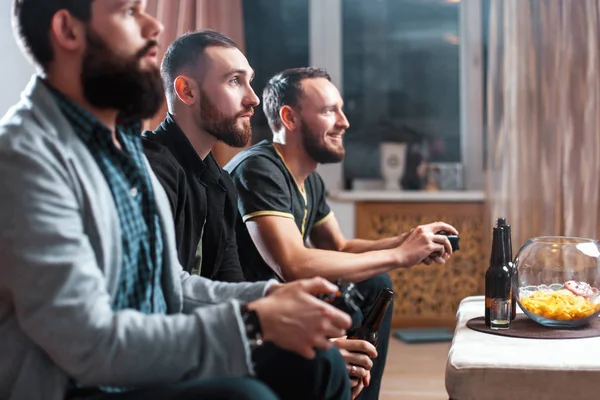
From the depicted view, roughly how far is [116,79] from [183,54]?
34.5 inches

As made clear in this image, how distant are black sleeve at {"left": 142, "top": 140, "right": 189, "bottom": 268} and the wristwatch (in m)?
0.64

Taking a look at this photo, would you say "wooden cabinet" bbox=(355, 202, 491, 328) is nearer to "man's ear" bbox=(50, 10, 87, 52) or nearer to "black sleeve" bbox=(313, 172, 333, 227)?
"black sleeve" bbox=(313, 172, 333, 227)

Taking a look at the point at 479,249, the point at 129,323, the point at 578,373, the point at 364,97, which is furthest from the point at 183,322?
the point at 364,97

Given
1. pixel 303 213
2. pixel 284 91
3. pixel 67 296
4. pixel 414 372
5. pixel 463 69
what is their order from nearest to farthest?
pixel 67 296 → pixel 303 213 → pixel 284 91 → pixel 414 372 → pixel 463 69

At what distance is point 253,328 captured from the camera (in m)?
1.01

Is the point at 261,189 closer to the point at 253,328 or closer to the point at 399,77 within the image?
the point at 253,328

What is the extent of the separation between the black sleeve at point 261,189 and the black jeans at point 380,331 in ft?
1.02

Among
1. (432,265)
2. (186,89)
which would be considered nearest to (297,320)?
(186,89)

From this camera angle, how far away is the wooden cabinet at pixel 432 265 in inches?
149

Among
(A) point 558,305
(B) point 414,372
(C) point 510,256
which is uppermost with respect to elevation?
(C) point 510,256

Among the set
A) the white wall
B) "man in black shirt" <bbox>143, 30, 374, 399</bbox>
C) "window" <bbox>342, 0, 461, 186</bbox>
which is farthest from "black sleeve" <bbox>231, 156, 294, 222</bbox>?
"window" <bbox>342, 0, 461, 186</bbox>

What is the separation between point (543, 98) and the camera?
11.9 feet

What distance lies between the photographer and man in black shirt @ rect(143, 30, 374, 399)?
1672mm

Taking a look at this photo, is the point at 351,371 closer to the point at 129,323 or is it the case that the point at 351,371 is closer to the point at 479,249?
the point at 129,323
